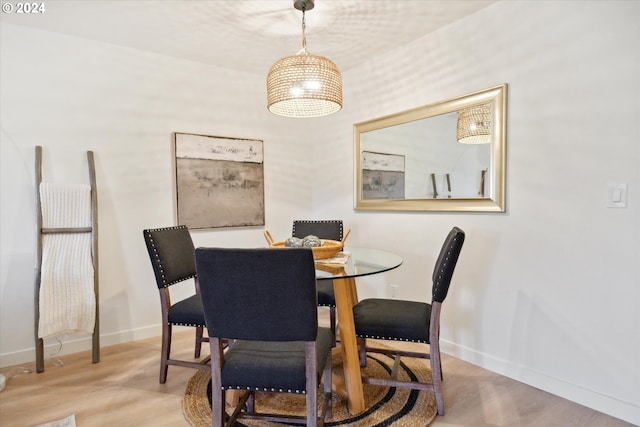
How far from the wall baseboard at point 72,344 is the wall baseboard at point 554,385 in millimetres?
2445

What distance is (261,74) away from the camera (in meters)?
3.59

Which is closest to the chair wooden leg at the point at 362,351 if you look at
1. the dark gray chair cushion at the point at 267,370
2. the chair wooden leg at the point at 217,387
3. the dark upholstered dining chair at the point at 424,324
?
the dark upholstered dining chair at the point at 424,324

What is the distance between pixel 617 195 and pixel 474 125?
92 cm

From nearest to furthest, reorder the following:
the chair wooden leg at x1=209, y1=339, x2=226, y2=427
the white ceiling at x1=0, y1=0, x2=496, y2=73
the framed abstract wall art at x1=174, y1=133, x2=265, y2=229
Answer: the chair wooden leg at x1=209, y1=339, x2=226, y2=427 < the white ceiling at x1=0, y1=0, x2=496, y2=73 < the framed abstract wall art at x1=174, y1=133, x2=265, y2=229

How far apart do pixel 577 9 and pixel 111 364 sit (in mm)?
3616

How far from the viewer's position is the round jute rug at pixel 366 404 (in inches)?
71.7

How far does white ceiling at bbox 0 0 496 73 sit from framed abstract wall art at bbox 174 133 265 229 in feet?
2.58

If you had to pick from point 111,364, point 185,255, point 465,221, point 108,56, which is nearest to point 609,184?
point 465,221

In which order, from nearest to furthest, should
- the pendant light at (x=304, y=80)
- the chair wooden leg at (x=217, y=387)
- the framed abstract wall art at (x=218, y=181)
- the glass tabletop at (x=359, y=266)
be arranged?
the chair wooden leg at (x=217, y=387)
the glass tabletop at (x=359, y=266)
the pendant light at (x=304, y=80)
the framed abstract wall art at (x=218, y=181)

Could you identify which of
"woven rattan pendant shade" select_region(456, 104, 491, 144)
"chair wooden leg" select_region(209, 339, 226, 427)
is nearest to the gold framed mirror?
"woven rattan pendant shade" select_region(456, 104, 491, 144)

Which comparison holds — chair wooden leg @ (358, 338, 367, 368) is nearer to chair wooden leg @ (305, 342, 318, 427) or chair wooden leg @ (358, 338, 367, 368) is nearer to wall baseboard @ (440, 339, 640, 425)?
wall baseboard @ (440, 339, 640, 425)

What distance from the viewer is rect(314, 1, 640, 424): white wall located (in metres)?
1.82

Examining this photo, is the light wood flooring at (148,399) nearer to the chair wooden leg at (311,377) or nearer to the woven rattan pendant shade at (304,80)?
the chair wooden leg at (311,377)

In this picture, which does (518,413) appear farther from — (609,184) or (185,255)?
(185,255)
